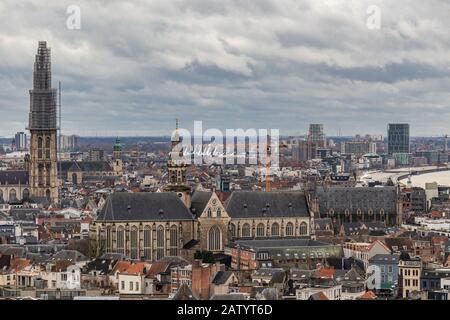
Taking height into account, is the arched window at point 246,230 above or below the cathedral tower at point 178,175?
below

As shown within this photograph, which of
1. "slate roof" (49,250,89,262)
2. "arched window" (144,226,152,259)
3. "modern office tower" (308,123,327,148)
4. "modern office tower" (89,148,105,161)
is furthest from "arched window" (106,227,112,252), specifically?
"modern office tower" (89,148,105,161)

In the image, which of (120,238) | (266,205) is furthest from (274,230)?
(120,238)

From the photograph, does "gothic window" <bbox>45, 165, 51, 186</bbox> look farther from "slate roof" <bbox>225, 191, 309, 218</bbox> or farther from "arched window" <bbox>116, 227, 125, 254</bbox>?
"arched window" <bbox>116, 227, 125, 254</bbox>

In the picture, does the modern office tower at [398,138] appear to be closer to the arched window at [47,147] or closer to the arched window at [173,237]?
the arched window at [47,147]

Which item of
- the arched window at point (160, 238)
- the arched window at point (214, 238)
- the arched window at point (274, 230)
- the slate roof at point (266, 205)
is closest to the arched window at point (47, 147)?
the slate roof at point (266, 205)

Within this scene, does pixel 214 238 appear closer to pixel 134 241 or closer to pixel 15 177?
pixel 134 241
